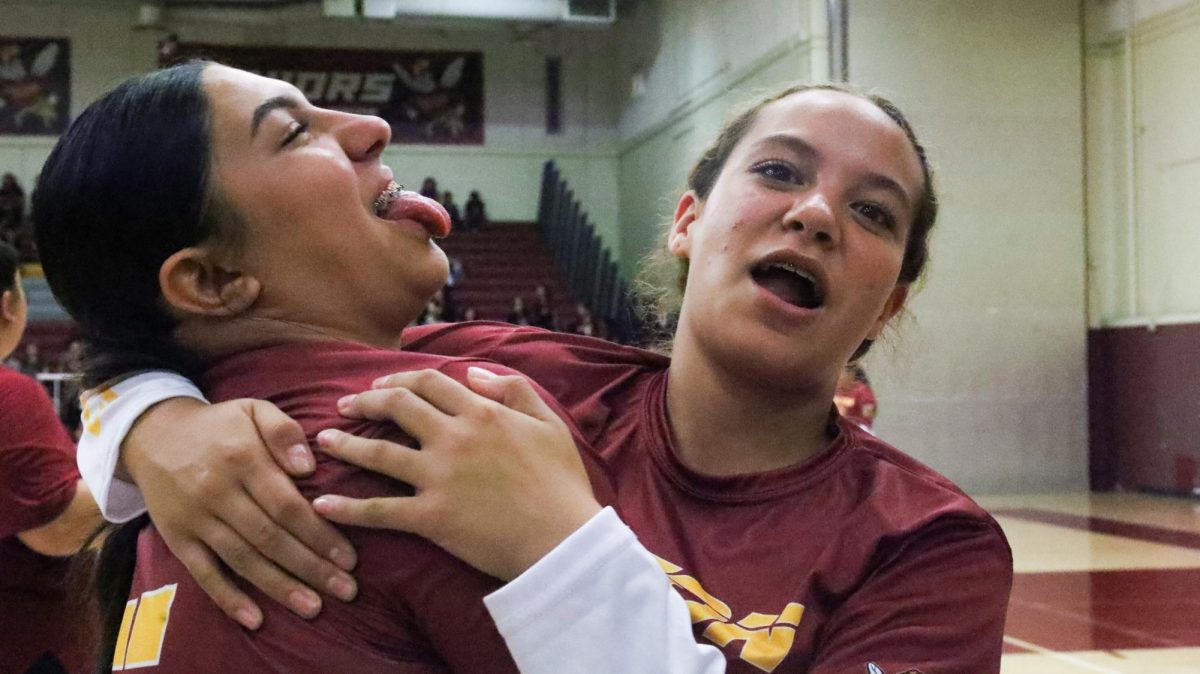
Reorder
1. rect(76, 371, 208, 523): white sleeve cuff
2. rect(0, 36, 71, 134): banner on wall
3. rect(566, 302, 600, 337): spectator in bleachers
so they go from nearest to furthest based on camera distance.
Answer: rect(76, 371, 208, 523): white sleeve cuff, rect(566, 302, 600, 337): spectator in bleachers, rect(0, 36, 71, 134): banner on wall

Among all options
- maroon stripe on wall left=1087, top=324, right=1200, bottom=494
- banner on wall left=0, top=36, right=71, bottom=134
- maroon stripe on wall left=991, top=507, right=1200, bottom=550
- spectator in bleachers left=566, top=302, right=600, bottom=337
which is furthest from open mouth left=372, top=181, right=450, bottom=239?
banner on wall left=0, top=36, right=71, bottom=134

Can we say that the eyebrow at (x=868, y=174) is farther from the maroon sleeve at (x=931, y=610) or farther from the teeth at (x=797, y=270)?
the maroon sleeve at (x=931, y=610)

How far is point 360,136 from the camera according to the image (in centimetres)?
131

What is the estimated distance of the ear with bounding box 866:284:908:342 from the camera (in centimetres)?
170

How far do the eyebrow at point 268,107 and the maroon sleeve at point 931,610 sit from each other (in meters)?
0.80

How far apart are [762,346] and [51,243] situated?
830mm

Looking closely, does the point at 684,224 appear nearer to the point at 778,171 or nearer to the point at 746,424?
the point at 778,171

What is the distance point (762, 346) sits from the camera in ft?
4.88

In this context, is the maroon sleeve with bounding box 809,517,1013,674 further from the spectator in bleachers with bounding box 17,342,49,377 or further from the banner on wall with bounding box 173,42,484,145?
the banner on wall with bounding box 173,42,484,145

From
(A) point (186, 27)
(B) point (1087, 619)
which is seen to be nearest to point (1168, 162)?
(B) point (1087, 619)

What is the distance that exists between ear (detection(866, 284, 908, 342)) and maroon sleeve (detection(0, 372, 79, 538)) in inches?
74.0

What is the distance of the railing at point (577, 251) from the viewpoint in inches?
653

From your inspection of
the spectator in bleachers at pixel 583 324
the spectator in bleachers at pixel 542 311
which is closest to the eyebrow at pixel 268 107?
the spectator in bleachers at pixel 583 324

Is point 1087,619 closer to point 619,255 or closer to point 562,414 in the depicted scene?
point 562,414
